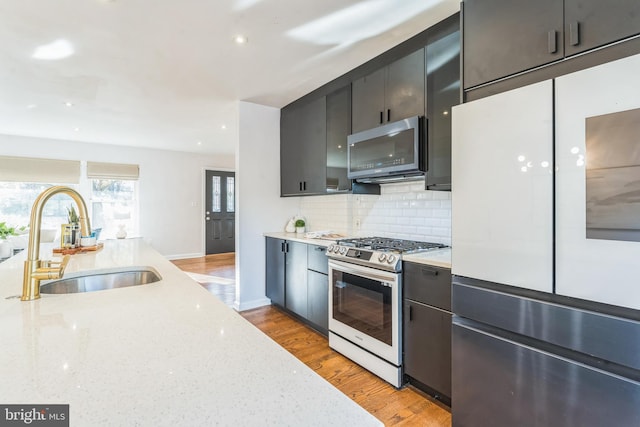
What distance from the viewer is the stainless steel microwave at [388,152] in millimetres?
2244

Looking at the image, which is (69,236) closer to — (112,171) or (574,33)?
(574,33)

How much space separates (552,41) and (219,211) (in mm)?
7249

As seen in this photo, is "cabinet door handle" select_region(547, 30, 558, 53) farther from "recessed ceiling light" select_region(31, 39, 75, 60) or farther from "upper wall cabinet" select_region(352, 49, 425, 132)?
"recessed ceiling light" select_region(31, 39, 75, 60)

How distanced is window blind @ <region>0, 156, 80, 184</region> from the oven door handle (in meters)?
5.87

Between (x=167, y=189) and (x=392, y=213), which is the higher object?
(x=167, y=189)

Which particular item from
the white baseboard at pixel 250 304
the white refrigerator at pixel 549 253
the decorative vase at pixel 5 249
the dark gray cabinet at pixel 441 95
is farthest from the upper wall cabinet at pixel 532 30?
the decorative vase at pixel 5 249

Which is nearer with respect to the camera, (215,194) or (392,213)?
(392,213)

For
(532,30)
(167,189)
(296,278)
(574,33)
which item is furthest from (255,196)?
(167,189)

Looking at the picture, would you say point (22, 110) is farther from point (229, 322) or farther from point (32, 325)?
point (229, 322)

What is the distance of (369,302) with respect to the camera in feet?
7.48

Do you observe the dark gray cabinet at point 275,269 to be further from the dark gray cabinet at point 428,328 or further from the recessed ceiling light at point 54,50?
the recessed ceiling light at point 54,50

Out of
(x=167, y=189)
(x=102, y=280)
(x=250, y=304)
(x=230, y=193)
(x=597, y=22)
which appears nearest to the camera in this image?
(x=597, y=22)

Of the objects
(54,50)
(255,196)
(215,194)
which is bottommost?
(255,196)

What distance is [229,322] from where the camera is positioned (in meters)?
0.87
